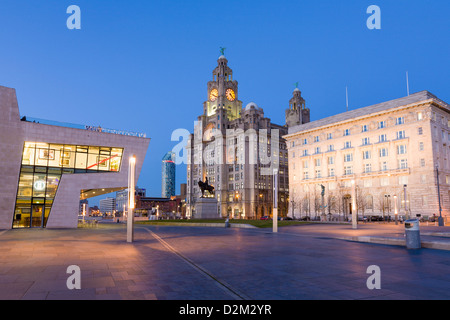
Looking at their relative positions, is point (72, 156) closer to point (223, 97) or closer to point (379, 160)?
point (379, 160)

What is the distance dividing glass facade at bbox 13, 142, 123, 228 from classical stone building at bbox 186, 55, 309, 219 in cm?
8239

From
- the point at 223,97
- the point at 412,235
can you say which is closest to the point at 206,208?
the point at 412,235

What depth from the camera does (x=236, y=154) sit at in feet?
445

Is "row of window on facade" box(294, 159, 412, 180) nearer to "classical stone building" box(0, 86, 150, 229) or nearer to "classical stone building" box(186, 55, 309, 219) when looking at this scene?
"classical stone building" box(186, 55, 309, 219)

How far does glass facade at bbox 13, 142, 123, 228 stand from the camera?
39188 mm

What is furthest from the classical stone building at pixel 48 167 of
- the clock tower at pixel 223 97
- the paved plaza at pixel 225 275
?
the clock tower at pixel 223 97

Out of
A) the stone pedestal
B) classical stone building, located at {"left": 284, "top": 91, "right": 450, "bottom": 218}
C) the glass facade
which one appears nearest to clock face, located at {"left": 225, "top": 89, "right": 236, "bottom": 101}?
classical stone building, located at {"left": 284, "top": 91, "right": 450, "bottom": 218}

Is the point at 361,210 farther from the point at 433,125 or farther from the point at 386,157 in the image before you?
the point at 433,125

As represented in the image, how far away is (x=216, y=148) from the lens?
463ft

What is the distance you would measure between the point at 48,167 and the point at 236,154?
99004 mm

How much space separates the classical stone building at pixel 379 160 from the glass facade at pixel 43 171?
151 ft

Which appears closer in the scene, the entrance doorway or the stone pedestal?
the entrance doorway
